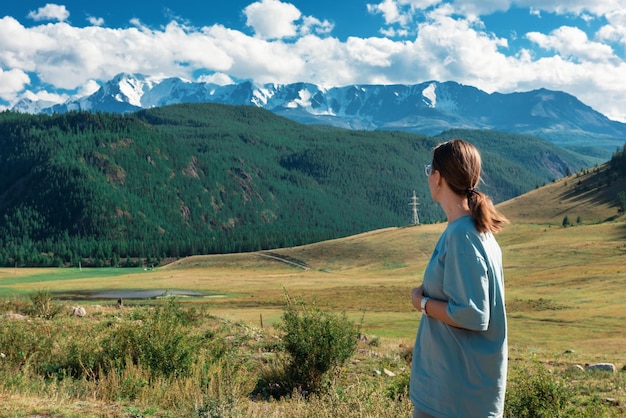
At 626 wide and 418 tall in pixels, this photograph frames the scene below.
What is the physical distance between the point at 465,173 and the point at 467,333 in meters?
1.20

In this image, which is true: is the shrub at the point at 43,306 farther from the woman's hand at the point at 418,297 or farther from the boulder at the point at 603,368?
the woman's hand at the point at 418,297

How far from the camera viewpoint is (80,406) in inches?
297

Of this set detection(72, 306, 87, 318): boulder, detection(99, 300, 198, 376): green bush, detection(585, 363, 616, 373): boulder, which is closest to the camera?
detection(99, 300, 198, 376): green bush

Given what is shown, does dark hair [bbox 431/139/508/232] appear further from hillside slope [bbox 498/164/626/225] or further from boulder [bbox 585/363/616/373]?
hillside slope [bbox 498/164/626/225]

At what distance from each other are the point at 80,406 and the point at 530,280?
66.6 metres

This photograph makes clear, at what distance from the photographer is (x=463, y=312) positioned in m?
4.01

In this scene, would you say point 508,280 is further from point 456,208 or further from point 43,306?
point 456,208

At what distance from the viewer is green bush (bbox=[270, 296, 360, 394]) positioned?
11.0 meters

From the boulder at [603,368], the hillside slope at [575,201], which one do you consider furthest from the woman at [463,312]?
the hillside slope at [575,201]

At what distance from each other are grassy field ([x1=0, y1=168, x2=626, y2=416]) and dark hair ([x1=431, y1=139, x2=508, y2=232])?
6.52m

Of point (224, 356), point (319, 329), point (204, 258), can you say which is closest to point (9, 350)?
point (224, 356)

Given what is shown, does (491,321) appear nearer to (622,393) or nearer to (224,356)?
(224,356)

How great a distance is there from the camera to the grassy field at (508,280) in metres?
34.0

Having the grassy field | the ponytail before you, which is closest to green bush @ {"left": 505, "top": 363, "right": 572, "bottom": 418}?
the grassy field
